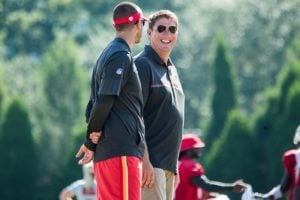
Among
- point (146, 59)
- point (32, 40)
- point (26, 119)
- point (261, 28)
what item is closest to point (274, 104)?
point (26, 119)

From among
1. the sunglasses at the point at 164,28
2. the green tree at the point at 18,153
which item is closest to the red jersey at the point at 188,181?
the sunglasses at the point at 164,28

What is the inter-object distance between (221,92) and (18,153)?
6831 millimetres

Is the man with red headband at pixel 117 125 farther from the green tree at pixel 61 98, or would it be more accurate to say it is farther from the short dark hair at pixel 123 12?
the green tree at pixel 61 98

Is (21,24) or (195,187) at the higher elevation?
(195,187)

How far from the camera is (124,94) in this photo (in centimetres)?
934

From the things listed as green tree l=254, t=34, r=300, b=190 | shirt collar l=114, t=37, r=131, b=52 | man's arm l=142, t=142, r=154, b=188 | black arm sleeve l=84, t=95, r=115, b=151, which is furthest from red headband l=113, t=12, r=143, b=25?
green tree l=254, t=34, r=300, b=190

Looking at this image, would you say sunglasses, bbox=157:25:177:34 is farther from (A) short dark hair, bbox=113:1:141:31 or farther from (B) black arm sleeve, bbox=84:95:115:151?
(B) black arm sleeve, bbox=84:95:115:151

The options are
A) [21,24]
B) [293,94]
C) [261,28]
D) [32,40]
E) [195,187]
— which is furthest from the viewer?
[32,40]

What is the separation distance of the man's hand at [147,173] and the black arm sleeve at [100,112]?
0.55 meters

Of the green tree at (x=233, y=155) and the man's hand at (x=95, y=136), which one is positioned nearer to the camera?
the man's hand at (x=95, y=136)

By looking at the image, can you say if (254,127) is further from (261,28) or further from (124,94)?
(124,94)

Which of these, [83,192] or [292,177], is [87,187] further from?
[292,177]

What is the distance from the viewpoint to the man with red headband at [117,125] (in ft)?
30.3

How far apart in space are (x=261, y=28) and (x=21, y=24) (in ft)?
38.8
